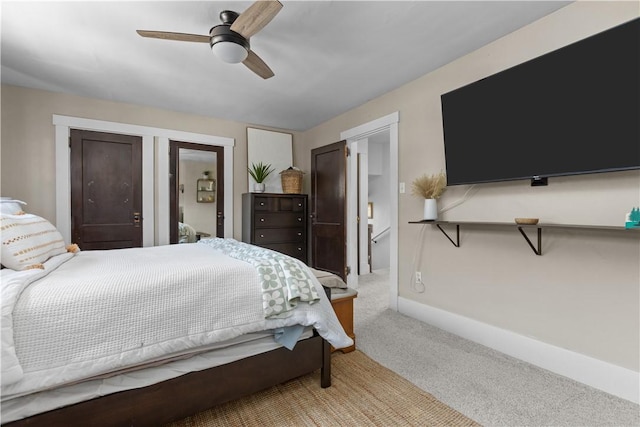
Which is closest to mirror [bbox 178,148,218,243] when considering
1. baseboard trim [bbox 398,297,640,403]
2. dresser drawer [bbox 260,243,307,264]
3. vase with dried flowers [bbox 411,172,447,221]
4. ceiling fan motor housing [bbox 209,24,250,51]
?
dresser drawer [bbox 260,243,307,264]

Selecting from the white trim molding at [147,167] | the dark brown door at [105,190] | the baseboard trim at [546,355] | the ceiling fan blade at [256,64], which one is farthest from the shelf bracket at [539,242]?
the dark brown door at [105,190]

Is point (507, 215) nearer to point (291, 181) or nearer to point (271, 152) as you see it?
point (291, 181)

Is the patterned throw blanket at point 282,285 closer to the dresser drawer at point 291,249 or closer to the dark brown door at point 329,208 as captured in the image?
the dark brown door at point 329,208

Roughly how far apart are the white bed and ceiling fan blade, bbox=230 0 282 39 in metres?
1.40

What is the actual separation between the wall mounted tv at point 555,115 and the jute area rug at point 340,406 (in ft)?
5.27

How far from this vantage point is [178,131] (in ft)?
12.9

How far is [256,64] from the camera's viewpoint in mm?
2182

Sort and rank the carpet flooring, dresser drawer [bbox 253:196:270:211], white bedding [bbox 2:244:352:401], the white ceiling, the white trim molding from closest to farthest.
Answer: white bedding [bbox 2:244:352:401], the carpet flooring, the white ceiling, the white trim molding, dresser drawer [bbox 253:196:270:211]

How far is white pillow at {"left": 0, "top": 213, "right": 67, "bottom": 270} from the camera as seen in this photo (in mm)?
1399

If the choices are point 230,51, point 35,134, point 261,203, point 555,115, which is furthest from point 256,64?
point 35,134

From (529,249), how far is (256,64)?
2.46 metres

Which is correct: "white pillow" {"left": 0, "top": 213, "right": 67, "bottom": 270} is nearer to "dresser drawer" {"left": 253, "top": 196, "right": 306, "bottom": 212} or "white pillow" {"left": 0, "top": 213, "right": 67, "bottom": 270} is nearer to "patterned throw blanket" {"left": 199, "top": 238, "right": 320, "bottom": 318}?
"patterned throw blanket" {"left": 199, "top": 238, "right": 320, "bottom": 318}

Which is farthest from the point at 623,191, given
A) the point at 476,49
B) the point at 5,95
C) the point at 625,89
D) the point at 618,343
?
the point at 5,95

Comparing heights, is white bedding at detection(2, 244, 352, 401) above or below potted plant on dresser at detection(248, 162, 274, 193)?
below
